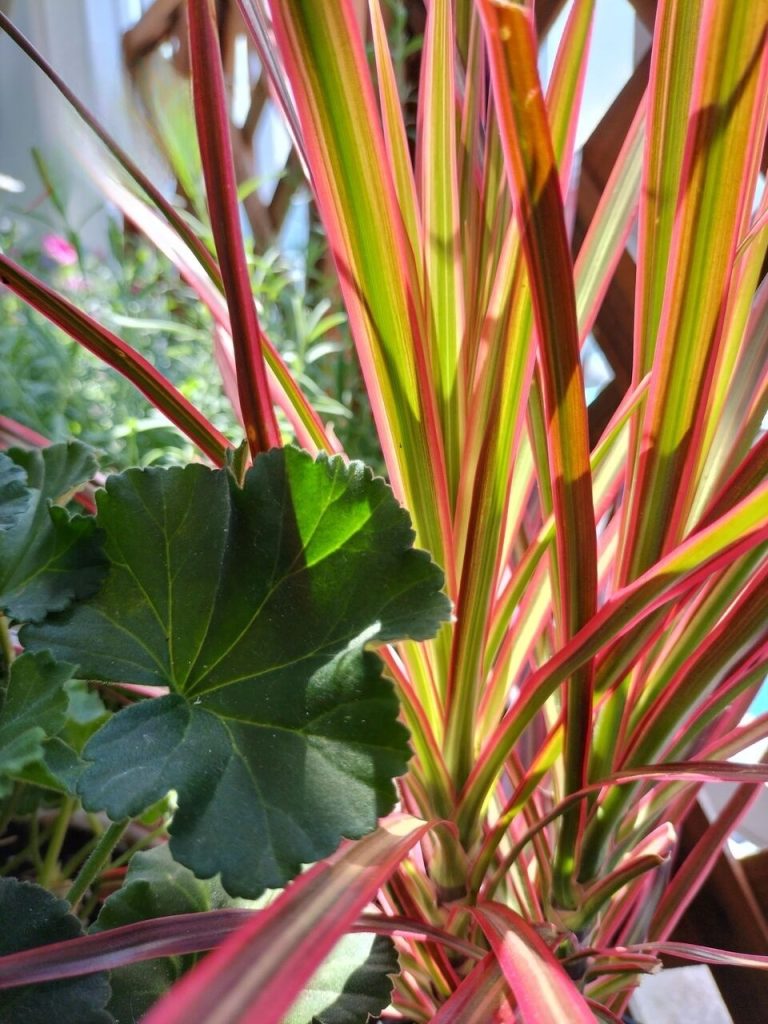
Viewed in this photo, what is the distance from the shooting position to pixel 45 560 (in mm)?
272

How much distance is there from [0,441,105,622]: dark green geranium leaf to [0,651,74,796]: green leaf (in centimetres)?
2

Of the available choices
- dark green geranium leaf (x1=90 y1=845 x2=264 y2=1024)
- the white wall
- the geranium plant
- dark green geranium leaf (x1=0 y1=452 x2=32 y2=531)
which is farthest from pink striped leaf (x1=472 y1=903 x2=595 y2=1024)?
the white wall

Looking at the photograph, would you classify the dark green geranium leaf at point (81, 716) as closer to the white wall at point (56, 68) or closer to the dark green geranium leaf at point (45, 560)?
the dark green geranium leaf at point (45, 560)

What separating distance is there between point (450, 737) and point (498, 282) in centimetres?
21

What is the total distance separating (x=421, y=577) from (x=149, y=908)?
172 millimetres

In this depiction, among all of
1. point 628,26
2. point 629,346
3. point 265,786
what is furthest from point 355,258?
point 628,26

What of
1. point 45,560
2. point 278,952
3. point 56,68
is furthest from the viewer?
point 56,68

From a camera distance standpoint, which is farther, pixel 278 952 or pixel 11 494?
pixel 11 494

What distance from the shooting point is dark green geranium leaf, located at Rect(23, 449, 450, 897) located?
21cm

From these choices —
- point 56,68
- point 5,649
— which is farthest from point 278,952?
point 56,68

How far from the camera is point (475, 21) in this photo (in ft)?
1.39

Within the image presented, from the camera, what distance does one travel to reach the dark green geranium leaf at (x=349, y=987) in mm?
267

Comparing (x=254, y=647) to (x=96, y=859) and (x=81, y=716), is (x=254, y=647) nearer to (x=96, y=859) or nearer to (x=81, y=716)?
(x=96, y=859)

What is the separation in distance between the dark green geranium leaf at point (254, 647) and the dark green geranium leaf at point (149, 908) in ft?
0.28
